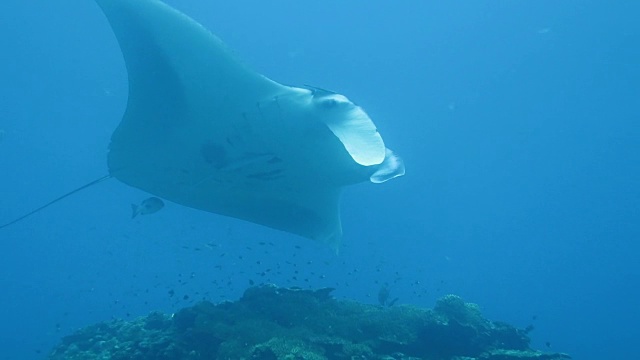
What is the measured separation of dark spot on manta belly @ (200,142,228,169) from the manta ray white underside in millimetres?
14

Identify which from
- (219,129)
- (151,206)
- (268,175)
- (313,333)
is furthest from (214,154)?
(151,206)

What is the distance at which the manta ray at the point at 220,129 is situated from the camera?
5016 mm

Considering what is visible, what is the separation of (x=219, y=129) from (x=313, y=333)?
3150mm

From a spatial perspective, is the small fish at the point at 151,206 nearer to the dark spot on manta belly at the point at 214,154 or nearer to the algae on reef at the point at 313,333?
the algae on reef at the point at 313,333

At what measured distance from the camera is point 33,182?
47.5 m

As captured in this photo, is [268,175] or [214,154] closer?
[214,154]

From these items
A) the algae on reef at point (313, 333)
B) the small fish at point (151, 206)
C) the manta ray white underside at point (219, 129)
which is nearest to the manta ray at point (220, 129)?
the manta ray white underside at point (219, 129)

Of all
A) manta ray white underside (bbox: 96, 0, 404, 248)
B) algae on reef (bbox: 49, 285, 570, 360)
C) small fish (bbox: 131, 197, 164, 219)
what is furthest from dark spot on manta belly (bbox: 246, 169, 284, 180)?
small fish (bbox: 131, 197, 164, 219)

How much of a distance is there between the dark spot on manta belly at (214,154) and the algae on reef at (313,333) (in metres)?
2.32

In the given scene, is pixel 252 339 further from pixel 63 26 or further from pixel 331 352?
pixel 63 26

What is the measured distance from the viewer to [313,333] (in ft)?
21.2

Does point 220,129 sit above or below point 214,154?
above

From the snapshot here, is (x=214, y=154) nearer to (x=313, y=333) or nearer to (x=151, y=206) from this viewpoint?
(x=313, y=333)

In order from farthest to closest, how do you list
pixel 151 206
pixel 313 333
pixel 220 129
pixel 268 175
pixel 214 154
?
1. pixel 151 206
2. pixel 313 333
3. pixel 268 175
4. pixel 214 154
5. pixel 220 129
